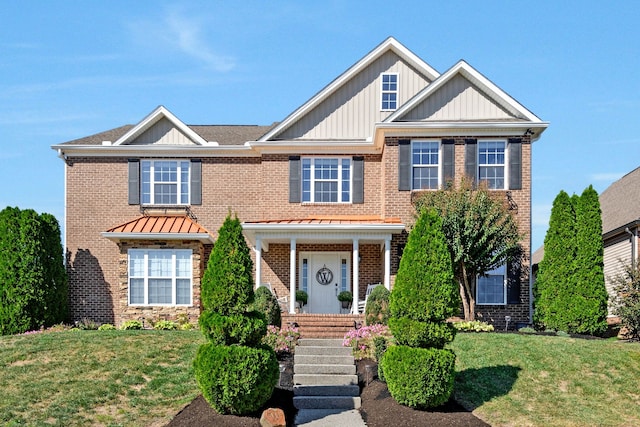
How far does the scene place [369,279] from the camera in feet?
75.4

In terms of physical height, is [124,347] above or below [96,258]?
below

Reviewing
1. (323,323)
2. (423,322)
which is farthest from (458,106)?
(423,322)

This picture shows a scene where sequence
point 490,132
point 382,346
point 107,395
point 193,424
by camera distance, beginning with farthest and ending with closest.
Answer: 1. point 490,132
2. point 382,346
3. point 107,395
4. point 193,424

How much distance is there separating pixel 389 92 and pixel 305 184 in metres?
4.00

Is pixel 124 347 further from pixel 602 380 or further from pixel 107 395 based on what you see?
pixel 602 380

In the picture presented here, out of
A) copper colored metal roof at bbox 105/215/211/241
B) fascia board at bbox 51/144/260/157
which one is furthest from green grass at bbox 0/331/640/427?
fascia board at bbox 51/144/260/157

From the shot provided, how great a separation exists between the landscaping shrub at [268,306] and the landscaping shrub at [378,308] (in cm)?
233

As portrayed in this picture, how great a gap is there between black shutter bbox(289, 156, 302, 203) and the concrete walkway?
243 inches

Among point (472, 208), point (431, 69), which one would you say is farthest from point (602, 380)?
point (431, 69)

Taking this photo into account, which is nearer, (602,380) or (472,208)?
(602,380)

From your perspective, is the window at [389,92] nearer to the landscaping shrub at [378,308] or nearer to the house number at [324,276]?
the house number at [324,276]

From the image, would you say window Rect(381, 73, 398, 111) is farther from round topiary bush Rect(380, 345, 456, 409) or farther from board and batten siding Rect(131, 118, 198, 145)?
round topiary bush Rect(380, 345, 456, 409)

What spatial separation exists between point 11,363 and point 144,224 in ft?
25.5

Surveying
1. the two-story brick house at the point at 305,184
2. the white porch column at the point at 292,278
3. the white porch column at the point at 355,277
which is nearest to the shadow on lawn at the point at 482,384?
the white porch column at the point at 355,277
